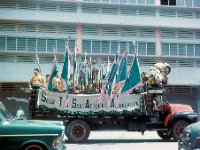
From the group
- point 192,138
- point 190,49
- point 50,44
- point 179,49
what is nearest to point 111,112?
point 192,138

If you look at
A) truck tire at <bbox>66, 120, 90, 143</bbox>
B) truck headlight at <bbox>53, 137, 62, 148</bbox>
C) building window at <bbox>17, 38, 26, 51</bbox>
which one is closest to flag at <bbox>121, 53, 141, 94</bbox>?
truck tire at <bbox>66, 120, 90, 143</bbox>

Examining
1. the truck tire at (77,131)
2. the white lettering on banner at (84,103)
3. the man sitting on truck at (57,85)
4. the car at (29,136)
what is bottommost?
the truck tire at (77,131)

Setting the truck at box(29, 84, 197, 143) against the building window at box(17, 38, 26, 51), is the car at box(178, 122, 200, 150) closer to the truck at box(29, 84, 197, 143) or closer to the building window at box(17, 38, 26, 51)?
the truck at box(29, 84, 197, 143)

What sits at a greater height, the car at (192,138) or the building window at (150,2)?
the building window at (150,2)

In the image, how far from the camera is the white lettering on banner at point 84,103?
1586cm

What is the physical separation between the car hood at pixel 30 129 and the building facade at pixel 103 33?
79.0ft

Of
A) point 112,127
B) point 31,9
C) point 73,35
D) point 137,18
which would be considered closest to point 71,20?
point 73,35

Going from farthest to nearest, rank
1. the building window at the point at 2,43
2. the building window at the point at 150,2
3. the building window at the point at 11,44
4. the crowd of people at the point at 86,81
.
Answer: the building window at the point at 150,2 → the building window at the point at 11,44 → the building window at the point at 2,43 → the crowd of people at the point at 86,81

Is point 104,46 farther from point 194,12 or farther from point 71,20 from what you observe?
point 194,12

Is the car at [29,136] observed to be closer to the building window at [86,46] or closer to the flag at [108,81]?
the flag at [108,81]

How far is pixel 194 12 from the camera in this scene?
1451 inches

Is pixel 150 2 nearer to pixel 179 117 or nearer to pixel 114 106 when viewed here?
pixel 179 117

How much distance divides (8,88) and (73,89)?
62.2 feet

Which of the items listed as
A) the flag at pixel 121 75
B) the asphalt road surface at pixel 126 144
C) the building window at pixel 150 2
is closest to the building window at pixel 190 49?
the building window at pixel 150 2
